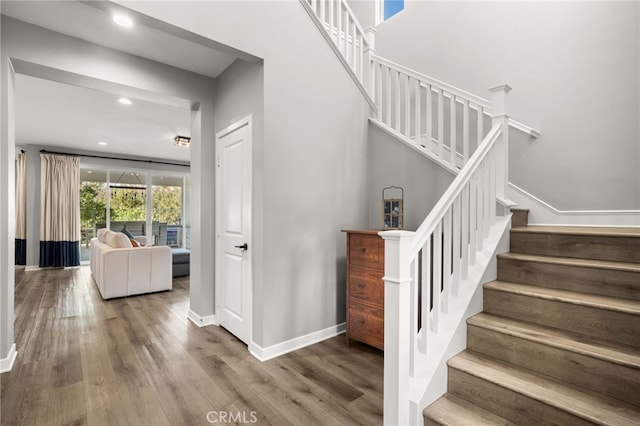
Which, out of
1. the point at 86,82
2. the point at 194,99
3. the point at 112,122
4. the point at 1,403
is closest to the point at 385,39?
the point at 194,99

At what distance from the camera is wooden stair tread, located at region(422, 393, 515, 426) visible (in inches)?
60.4

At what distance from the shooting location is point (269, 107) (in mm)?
2652

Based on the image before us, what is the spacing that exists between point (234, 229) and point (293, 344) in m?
1.19

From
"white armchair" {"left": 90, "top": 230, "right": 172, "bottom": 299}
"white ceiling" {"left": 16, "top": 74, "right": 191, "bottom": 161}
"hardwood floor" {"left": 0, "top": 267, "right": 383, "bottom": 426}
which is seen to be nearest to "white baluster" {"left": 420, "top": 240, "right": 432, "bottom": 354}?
"hardwood floor" {"left": 0, "top": 267, "right": 383, "bottom": 426}

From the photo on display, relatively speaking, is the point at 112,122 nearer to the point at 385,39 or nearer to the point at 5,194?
the point at 5,194

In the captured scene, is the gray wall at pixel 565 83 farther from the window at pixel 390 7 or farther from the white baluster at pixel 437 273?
the white baluster at pixel 437 273

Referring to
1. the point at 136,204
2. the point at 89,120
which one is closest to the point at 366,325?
the point at 89,120

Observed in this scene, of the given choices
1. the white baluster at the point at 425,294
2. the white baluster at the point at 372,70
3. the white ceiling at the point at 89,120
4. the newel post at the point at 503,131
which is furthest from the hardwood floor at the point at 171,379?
the white ceiling at the point at 89,120

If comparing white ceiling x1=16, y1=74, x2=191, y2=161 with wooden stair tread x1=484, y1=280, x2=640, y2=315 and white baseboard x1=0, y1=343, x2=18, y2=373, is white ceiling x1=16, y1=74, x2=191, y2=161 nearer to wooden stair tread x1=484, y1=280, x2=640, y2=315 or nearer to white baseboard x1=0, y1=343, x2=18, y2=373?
white baseboard x1=0, y1=343, x2=18, y2=373

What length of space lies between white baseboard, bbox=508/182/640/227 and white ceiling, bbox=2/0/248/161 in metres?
2.91

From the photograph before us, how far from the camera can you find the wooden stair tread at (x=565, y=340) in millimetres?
1460

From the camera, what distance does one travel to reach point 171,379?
231 cm

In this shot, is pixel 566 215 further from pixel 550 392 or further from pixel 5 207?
pixel 5 207

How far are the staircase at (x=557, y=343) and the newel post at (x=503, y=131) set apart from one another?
0.52 m
